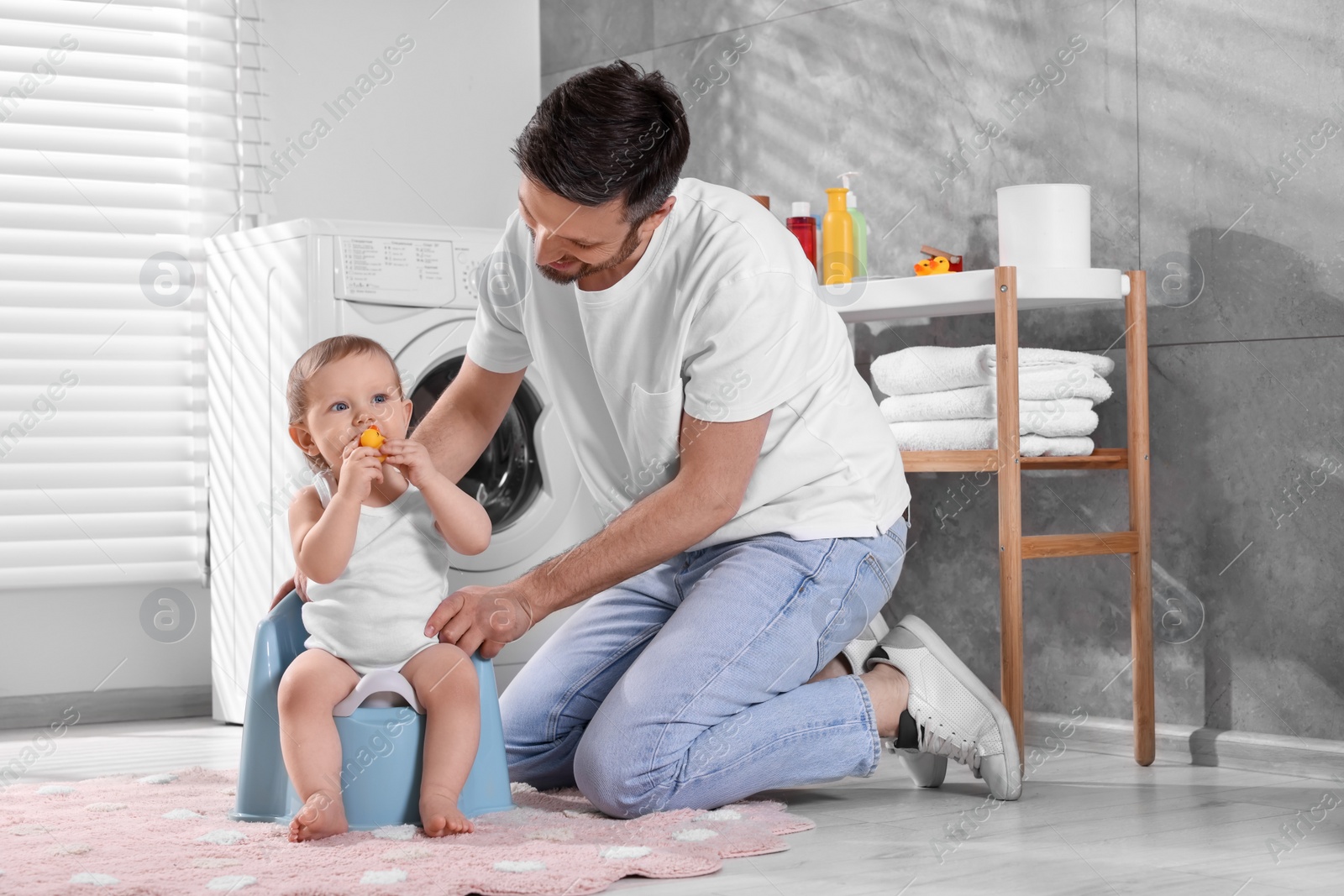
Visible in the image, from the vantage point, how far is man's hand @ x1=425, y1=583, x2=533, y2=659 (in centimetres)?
161

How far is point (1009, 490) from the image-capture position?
6.76 ft

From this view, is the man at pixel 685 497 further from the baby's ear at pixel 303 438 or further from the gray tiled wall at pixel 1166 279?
the gray tiled wall at pixel 1166 279

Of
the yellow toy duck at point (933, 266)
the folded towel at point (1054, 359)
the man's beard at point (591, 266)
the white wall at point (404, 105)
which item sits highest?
the white wall at point (404, 105)

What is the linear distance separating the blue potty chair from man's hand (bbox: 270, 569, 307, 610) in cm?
2

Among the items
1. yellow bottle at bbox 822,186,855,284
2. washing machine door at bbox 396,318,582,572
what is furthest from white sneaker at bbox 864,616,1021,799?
washing machine door at bbox 396,318,582,572

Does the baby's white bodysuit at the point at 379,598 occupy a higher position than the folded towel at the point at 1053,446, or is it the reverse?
the folded towel at the point at 1053,446

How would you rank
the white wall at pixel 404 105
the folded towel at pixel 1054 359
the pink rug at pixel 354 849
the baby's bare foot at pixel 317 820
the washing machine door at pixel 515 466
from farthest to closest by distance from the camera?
the white wall at pixel 404 105 → the washing machine door at pixel 515 466 → the folded towel at pixel 1054 359 → the baby's bare foot at pixel 317 820 → the pink rug at pixel 354 849

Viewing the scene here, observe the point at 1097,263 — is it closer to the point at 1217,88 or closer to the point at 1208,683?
the point at 1217,88

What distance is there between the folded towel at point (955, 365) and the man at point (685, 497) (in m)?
0.34

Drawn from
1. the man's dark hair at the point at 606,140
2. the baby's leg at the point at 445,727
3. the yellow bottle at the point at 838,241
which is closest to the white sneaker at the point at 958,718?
the baby's leg at the point at 445,727

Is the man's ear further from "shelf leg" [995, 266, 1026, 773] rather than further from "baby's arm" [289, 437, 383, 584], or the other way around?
"shelf leg" [995, 266, 1026, 773]

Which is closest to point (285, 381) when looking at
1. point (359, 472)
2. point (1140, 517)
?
point (359, 472)

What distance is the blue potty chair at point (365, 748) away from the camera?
1558 mm

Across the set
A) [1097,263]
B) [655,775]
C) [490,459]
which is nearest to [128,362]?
[490,459]
